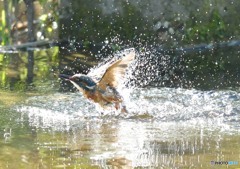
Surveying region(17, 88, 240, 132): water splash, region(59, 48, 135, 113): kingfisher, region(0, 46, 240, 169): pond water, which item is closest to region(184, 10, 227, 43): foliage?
region(0, 46, 240, 169): pond water

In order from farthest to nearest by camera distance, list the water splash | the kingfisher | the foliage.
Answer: the foliage, the kingfisher, the water splash

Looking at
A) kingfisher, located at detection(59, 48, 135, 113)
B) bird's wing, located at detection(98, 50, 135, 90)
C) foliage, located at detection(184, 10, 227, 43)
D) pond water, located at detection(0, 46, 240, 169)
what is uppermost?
foliage, located at detection(184, 10, 227, 43)

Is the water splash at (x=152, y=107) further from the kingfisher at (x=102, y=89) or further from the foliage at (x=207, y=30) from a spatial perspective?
the foliage at (x=207, y=30)

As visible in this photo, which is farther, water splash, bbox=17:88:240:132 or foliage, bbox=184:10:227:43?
foliage, bbox=184:10:227:43

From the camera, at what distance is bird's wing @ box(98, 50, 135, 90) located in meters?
6.56

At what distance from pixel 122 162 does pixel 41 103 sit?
2.28m

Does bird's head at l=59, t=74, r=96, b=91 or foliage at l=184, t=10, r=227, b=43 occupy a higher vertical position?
foliage at l=184, t=10, r=227, b=43

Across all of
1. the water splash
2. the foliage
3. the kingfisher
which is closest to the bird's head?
the kingfisher

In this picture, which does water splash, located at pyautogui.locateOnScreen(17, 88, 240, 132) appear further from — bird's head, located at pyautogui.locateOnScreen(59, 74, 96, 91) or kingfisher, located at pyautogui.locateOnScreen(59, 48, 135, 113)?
bird's head, located at pyautogui.locateOnScreen(59, 74, 96, 91)

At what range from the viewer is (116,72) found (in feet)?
22.1

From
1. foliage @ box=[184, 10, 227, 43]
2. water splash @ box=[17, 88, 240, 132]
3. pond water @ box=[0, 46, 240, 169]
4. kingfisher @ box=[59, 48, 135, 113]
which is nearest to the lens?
pond water @ box=[0, 46, 240, 169]

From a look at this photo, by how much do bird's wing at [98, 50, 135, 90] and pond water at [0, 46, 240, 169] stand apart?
0.25 m

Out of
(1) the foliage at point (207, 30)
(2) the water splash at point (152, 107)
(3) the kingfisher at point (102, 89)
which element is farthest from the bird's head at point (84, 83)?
(1) the foliage at point (207, 30)

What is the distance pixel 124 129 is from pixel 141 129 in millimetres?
138
